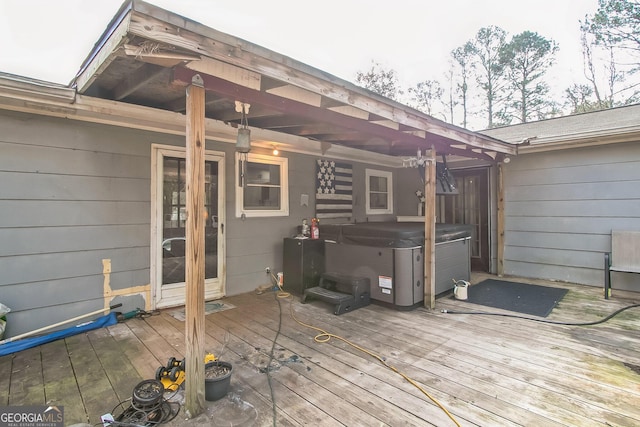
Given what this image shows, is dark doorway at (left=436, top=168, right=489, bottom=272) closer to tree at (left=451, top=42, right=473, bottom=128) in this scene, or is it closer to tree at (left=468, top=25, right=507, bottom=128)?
tree at (left=468, top=25, right=507, bottom=128)

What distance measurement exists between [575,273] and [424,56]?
501 inches

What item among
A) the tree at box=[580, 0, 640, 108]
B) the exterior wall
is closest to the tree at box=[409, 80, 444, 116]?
the tree at box=[580, 0, 640, 108]

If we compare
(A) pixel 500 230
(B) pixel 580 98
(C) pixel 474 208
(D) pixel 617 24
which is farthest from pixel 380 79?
(A) pixel 500 230

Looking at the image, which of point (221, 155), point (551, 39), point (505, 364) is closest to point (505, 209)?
point (505, 364)

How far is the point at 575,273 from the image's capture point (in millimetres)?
4875

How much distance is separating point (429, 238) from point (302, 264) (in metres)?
1.77

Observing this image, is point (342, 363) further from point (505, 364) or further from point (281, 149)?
point (281, 149)

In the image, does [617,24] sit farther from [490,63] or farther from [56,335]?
[56,335]

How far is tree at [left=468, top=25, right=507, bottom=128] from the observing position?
41.7 feet

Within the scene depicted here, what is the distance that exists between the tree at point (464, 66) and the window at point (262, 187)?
12783mm

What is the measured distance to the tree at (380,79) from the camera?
14.9 m

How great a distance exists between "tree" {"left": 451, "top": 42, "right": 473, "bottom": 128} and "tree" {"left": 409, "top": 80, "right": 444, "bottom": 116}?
960mm

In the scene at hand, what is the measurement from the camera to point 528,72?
488 inches

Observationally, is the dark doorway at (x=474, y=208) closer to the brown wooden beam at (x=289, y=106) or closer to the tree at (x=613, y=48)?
the brown wooden beam at (x=289, y=106)
